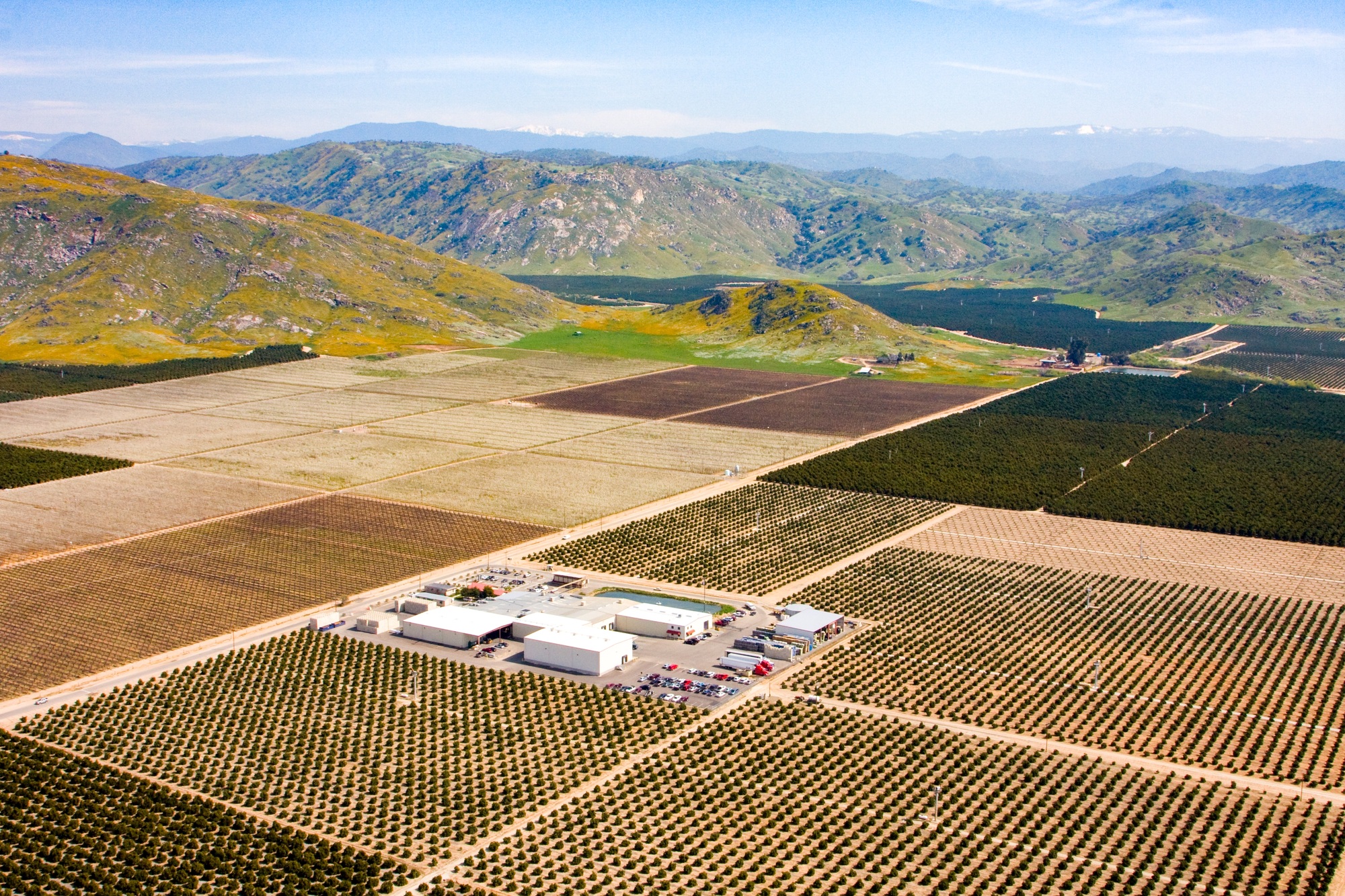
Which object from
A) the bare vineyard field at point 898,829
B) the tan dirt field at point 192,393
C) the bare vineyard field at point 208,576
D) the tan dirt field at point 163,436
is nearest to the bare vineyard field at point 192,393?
the tan dirt field at point 192,393

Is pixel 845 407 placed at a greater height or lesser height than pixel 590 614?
greater

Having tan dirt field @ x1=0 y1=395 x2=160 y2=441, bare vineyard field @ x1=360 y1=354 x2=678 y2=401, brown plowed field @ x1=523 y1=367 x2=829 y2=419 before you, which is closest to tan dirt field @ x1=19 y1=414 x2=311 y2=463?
tan dirt field @ x1=0 y1=395 x2=160 y2=441

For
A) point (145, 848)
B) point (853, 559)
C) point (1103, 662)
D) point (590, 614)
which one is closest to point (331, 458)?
point (590, 614)

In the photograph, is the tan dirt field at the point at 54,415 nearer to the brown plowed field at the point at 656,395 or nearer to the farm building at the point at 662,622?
the brown plowed field at the point at 656,395

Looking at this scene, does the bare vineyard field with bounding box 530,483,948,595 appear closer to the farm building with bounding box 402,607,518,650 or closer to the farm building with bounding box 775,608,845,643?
the farm building with bounding box 775,608,845,643

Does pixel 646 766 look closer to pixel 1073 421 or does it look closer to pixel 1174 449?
pixel 1174 449

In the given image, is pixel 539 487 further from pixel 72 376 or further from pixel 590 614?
pixel 72 376

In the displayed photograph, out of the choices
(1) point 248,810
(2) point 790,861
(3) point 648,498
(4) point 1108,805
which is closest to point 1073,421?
(3) point 648,498
